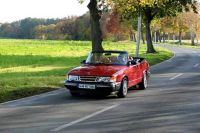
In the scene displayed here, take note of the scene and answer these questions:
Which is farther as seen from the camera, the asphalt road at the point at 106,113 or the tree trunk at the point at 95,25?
the tree trunk at the point at 95,25

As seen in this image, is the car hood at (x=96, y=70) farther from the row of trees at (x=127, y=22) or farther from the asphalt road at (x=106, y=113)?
the row of trees at (x=127, y=22)

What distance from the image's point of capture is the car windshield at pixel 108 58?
15.0 metres

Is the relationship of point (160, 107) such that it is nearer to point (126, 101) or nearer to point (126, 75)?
point (126, 101)

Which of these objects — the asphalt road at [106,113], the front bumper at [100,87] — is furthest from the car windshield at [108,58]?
the front bumper at [100,87]

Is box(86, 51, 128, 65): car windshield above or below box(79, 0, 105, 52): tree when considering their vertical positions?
below

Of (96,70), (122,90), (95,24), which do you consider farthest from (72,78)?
(95,24)

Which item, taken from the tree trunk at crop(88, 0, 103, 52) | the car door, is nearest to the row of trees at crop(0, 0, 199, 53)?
the tree trunk at crop(88, 0, 103, 52)

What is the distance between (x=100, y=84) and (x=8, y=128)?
4.93 meters

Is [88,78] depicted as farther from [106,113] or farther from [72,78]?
[106,113]

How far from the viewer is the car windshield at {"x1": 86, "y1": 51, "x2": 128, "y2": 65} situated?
15.0 meters

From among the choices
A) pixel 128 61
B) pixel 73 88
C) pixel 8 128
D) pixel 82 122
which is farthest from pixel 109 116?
pixel 128 61

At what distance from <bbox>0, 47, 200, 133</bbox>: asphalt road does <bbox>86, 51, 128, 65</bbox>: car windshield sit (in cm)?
120

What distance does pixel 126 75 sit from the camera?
14.5 metres

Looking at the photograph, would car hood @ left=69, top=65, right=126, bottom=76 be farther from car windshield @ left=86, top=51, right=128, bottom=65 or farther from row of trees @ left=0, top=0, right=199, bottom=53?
row of trees @ left=0, top=0, right=199, bottom=53
